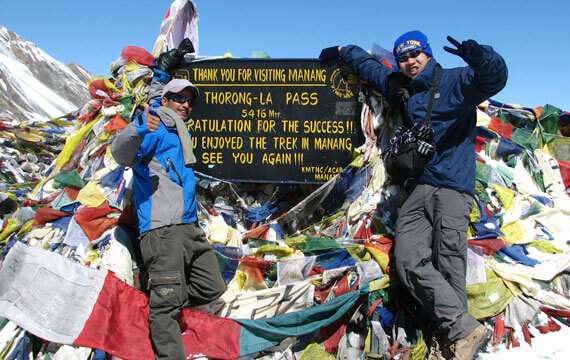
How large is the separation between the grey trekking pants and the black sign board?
1.53 meters

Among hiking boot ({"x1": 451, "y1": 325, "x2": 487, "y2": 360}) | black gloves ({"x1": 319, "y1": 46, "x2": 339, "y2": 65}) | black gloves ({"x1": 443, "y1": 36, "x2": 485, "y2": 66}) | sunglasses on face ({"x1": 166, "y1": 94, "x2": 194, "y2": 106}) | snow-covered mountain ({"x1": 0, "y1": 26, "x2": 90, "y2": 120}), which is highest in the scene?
snow-covered mountain ({"x1": 0, "y1": 26, "x2": 90, "y2": 120})

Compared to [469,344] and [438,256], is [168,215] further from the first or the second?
[469,344]

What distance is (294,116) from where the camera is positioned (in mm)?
5672

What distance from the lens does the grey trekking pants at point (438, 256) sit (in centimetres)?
387

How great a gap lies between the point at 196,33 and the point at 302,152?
1899 mm

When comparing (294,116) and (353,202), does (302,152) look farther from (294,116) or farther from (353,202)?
(353,202)

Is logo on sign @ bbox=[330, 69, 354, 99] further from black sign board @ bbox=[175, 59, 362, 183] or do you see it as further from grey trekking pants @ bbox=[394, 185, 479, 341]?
grey trekking pants @ bbox=[394, 185, 479, 341]

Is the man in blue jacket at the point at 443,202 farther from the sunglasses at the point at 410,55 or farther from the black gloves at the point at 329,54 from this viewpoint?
the black gloves at the point at 329,54

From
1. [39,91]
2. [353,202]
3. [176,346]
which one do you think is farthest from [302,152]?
[39,91]

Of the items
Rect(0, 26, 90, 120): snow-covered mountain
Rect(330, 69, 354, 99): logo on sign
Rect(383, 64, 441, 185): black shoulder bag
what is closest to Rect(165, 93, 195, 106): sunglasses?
Rect(383, 64, 441, 185): black shoulder bag

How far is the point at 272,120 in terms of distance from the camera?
5707mm

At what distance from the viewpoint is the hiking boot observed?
379cm

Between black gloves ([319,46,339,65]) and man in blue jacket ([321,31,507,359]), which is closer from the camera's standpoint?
man in blue jacket ([321,31,507,359])

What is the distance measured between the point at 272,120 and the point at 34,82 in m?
81.8
